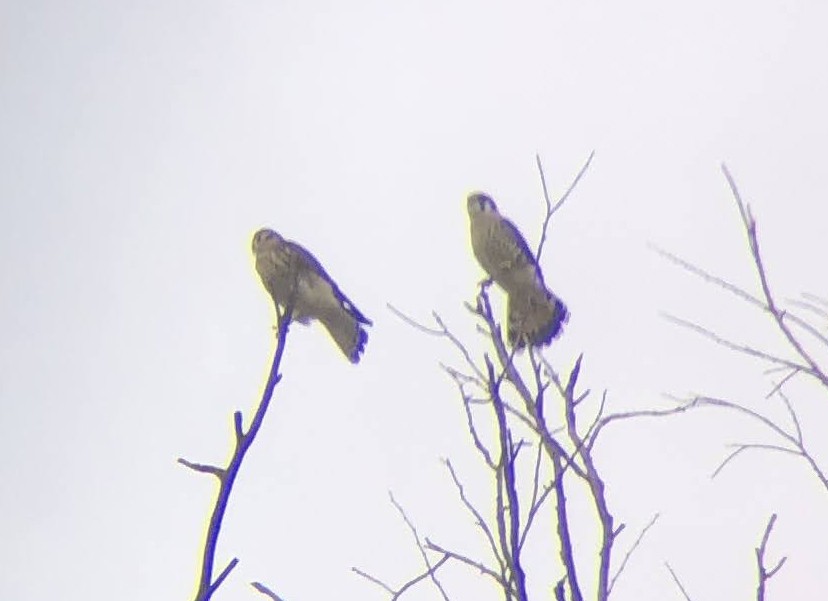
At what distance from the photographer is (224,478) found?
4.30ft

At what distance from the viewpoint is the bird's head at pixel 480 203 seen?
648 centimetres

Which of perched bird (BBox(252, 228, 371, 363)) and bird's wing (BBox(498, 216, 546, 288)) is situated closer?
perched bird (BBox(252, 228, 371, 363))

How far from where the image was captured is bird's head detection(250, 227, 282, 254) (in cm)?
582

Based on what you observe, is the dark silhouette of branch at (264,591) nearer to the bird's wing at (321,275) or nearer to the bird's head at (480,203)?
the bird's wing at (321,275)

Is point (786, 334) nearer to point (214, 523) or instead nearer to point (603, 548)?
point (603, 548)

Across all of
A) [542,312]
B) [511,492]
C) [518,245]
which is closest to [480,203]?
[518,245]

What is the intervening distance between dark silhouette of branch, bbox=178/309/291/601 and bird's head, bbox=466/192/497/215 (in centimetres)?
498

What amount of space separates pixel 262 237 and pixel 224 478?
4.65 metres

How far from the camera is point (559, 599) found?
5.89 ft

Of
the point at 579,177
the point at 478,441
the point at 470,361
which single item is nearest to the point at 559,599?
the point at 478,441

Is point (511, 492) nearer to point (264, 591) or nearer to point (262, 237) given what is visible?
point (264, 591)

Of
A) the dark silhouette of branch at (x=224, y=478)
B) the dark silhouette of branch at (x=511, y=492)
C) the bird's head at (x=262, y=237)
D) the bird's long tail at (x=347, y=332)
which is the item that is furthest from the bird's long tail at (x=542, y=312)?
the dark silhouette of branch at (x=224, y=478)

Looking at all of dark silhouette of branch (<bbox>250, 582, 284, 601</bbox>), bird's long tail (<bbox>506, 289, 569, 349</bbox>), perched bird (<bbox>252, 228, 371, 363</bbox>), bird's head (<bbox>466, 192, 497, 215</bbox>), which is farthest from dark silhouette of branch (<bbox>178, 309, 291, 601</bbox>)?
bird's head (<bbox>466, 192, 497, 215</bbox>)

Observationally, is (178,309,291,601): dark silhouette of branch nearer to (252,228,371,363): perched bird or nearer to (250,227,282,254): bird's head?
(252,228,371,363): perched bird
